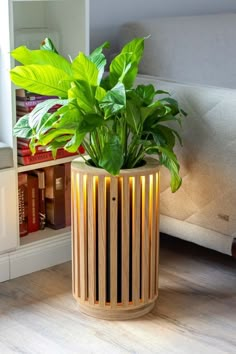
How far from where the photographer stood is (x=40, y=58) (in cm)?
205

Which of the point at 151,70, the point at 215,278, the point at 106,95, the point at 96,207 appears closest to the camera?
the point at 106,95

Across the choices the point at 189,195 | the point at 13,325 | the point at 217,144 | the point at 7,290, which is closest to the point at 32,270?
the point at 7,290

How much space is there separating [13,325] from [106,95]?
2.53ft

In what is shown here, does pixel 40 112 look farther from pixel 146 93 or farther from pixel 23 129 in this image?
pixel 146 93

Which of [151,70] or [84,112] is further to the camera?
[151,70]

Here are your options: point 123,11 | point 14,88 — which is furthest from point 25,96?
point 123,11

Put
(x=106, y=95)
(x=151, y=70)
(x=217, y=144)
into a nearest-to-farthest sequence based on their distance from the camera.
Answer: (x=106, y=95) → (x=217, y=144) → (x=151, y=70)

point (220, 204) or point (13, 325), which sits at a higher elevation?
point (220, 204)

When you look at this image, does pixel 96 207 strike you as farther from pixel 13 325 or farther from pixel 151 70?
pixel 151 70

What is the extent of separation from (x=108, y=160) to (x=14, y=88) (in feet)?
1.86

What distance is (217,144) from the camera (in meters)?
2.32

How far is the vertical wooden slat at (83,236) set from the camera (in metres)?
2.10

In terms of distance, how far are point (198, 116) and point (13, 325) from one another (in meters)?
0.93

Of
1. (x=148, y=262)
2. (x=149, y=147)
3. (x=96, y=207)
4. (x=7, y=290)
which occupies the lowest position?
(x=7, y=290)
